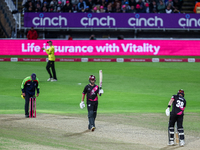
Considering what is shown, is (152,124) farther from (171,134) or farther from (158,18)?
(158,18)

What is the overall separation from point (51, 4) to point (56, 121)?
23.1 m

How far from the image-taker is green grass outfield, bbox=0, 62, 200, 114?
20.1 metres

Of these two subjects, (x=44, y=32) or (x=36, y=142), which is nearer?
(x=36, y=142)

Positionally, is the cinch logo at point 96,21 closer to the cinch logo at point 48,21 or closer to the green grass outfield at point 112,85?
the cinch logo at point 48,21

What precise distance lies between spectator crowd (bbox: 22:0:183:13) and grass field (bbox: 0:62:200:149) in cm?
607

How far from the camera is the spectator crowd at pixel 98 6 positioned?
120 feet

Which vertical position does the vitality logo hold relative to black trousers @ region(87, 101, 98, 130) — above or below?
above

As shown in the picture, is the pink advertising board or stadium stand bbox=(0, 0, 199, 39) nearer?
the pink advertising board

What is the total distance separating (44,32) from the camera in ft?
121

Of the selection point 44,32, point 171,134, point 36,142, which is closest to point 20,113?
point 36,142

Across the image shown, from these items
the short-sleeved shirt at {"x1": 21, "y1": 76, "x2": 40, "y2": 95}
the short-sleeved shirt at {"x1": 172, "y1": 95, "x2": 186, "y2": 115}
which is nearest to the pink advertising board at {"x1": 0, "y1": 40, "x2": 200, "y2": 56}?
the short-sleeved shirt at {"x1": 21, "y1": 76, "x2": 40, "y2": 95}

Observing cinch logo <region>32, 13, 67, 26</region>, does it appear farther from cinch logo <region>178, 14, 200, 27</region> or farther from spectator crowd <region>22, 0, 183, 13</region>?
cinch logo <region>178, 14, 200, 27</region>

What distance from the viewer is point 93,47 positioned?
33750 millimetres

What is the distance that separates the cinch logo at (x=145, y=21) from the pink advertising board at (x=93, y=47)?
119 inches
